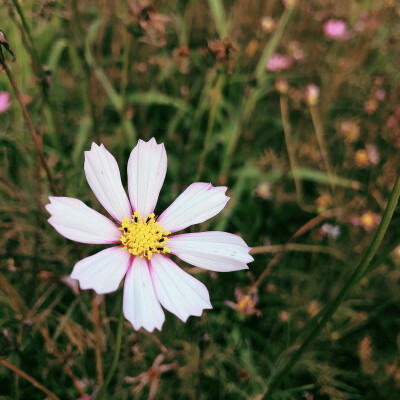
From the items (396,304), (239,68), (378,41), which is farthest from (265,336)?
(378,41)

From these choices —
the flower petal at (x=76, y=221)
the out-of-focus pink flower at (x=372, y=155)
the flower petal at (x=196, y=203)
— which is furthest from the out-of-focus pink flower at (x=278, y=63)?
the flower petal at (x=76, y=221)

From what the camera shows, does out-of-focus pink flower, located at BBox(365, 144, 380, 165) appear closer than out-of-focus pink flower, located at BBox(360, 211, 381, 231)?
No

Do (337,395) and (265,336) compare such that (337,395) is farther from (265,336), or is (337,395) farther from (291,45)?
(291,45)

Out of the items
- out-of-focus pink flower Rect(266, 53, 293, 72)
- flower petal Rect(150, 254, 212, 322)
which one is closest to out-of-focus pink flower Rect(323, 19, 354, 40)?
out-of-focus pink flower Rect(266, 53, 293, 72)

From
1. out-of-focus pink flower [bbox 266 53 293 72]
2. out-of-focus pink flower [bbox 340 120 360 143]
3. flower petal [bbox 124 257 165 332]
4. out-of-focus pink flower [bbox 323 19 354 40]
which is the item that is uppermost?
out-of-focus pink flower [bbox 323 19 354 40]

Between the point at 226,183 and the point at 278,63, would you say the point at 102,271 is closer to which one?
the point at 226,183

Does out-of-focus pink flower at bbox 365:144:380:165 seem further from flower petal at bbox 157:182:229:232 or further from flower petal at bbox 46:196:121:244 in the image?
flower petal at bbox 46:196:121:244
